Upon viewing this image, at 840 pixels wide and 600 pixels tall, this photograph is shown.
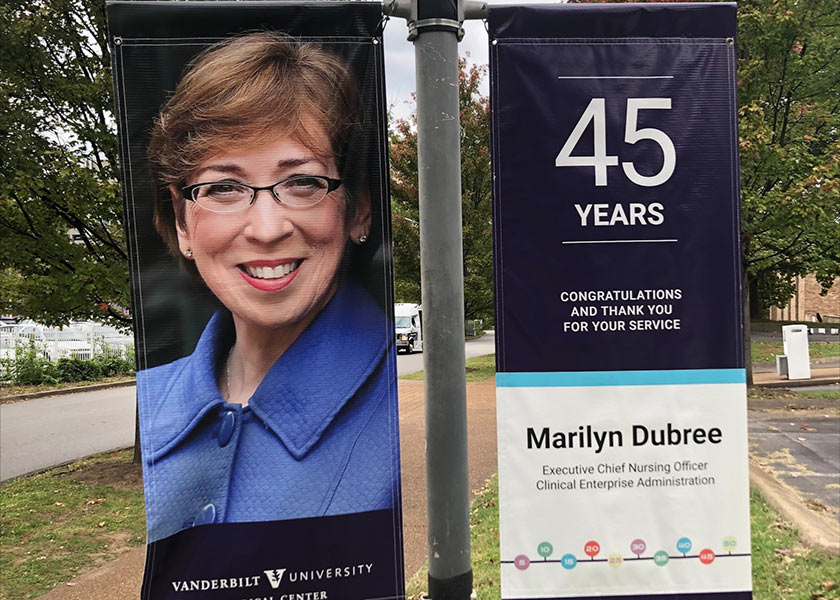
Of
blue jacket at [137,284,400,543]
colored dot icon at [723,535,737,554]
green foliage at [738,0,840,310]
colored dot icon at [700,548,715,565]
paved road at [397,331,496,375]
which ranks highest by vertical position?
green foliage at [738,0,840,310]

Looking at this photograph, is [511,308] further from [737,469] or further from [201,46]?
[201,46]

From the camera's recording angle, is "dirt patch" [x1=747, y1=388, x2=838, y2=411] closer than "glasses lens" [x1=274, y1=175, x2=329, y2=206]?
No

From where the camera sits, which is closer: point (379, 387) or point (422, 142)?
point (422, 142)

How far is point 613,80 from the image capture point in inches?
115

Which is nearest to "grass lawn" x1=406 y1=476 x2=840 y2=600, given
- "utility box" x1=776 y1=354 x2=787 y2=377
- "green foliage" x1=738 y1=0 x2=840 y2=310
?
"green foliage" x1=738 y1=0 x2=840 y2=310

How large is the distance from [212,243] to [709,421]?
2.22 metres

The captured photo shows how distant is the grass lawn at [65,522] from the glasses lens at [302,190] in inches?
151

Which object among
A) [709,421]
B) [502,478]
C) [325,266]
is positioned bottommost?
[502,478]

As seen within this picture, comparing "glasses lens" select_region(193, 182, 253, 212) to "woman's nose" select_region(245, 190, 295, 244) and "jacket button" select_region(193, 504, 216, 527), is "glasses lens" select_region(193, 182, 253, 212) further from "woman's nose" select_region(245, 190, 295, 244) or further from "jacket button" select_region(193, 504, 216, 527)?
"jacket button" select_region(193, 504, 216, 527)

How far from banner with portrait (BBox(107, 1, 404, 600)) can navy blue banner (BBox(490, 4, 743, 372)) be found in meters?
0.55

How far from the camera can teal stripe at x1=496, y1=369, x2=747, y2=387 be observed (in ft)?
9.59

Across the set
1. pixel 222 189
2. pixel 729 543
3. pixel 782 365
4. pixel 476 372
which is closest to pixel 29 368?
pixel 476 372

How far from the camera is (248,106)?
2.97 metres

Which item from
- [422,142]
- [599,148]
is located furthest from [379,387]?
[599,148]
